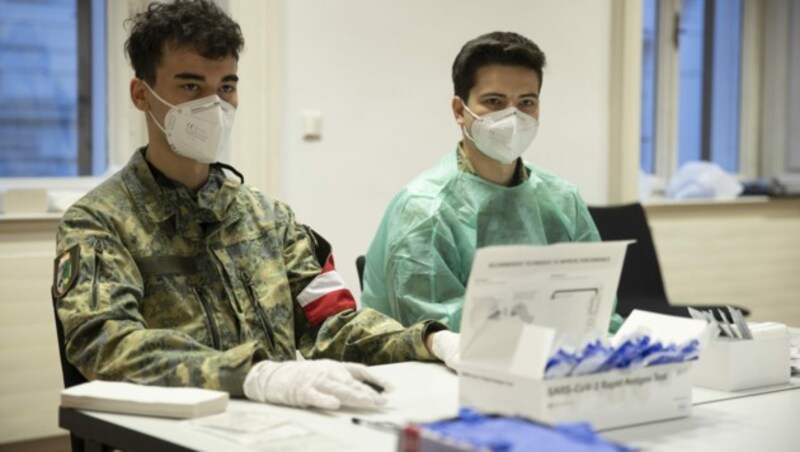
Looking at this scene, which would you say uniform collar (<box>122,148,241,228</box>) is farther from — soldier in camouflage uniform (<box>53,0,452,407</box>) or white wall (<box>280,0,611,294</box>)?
white wall (<box>280,0,611,294</box>)

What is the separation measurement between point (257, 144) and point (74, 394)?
7.04 feet

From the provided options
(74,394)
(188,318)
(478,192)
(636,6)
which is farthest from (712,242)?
(74,394)

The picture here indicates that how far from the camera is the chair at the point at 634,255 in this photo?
414cm

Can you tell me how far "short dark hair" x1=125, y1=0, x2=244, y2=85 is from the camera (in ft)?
7.38

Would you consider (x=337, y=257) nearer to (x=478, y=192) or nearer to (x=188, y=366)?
(x=478, y=192)

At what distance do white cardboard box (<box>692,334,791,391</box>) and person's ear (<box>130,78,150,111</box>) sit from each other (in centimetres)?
119

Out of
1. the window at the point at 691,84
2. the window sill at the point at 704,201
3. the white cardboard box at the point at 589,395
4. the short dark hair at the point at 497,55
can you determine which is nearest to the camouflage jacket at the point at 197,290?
the white cardboard box at the point at 589,395

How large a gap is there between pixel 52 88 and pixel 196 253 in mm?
2134

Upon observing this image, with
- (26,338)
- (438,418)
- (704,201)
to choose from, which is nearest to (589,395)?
(438,418)

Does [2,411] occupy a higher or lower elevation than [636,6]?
lower

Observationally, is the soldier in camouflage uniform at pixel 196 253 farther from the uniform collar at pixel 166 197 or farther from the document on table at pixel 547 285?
the document on table at pixel 547 285

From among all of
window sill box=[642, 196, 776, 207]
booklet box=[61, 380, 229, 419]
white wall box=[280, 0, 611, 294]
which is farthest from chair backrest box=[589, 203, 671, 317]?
booklet box=[61, 380, 229, 419]

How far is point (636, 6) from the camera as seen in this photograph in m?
4.93

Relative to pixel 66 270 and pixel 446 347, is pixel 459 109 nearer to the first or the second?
pixel 446 347
